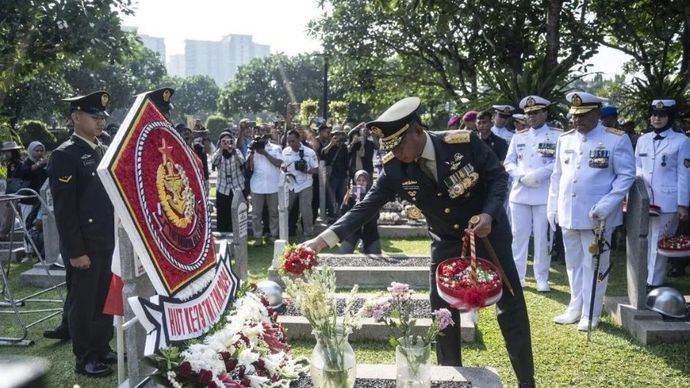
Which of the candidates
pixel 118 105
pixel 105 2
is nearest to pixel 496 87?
pixel 105 2

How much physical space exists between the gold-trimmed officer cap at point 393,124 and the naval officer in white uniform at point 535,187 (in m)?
4.13

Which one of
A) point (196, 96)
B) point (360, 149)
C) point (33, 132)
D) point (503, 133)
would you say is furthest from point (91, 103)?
point (196, 96)

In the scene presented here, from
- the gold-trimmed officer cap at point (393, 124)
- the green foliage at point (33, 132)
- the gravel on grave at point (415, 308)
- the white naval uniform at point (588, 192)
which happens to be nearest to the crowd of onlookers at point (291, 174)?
the gravel on grave at point (415, 308)

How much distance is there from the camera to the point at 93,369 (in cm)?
508

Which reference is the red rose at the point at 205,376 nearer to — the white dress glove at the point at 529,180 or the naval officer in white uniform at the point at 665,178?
the white dress glove at the point at 529,180

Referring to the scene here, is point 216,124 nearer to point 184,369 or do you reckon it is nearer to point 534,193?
point 534,193

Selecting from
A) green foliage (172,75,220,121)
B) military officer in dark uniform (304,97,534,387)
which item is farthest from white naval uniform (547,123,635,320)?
green foliage (172,75,220,121)

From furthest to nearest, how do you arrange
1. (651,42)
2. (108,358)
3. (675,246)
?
(651,42) → (675,246) → (108,358)

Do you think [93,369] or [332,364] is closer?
[332,364]

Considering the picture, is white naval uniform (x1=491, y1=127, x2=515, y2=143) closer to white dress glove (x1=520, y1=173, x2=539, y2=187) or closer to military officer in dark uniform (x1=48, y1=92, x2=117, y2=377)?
white dress glove (x1=520, y1=173, x2=539, y2=187)

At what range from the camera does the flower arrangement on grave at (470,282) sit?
11.4 ft

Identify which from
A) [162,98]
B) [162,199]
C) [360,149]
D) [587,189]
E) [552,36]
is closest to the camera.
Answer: [162,199]

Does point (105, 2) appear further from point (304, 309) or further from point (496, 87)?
point (304, 309)

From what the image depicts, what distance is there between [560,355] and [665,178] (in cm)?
342
